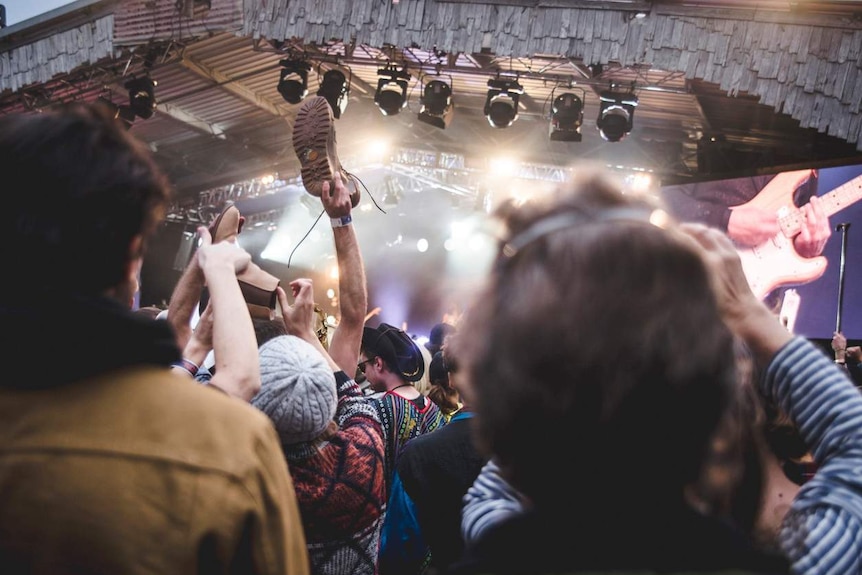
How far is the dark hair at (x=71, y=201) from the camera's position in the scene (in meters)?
1.01

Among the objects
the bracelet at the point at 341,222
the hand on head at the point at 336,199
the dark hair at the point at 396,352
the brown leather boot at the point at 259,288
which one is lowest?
the dark hair at the point at 396,352

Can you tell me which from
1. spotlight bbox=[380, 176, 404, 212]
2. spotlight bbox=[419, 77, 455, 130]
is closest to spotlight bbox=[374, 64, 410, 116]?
spotlight bbox=[419, 77, 455, 130]

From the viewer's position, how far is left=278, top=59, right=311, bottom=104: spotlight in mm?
7082

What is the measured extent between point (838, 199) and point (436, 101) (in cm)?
419

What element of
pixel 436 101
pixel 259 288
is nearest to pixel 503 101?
pixel 436 101

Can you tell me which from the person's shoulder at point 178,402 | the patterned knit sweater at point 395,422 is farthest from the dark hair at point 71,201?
the patterned knit sweater at point 395,422

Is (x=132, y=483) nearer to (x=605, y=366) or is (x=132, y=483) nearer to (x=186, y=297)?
(x=605, y=366)

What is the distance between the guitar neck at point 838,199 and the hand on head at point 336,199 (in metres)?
6.05

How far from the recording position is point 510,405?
2.53 ft

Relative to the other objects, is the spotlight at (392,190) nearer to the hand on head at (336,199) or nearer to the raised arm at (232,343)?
the hand on head at (336,199)

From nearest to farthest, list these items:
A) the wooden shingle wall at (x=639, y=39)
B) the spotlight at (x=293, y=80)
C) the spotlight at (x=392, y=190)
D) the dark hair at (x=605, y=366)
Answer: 1. the dark hair at (x=605, y=366)
2. the wooden shingle wall at (x=639, y=39)
3. the spotlight at (x=293, y=80)
4. the spotlight at (x=392, y=190)

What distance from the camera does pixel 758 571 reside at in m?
0.70

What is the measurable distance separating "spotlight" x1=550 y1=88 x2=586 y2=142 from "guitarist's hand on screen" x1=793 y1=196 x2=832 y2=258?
2454 millimetres

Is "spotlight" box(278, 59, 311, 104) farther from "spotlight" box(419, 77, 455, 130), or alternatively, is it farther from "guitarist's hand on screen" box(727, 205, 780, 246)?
"guitarist's hand on screen" box(727, 205, 780, 246)
